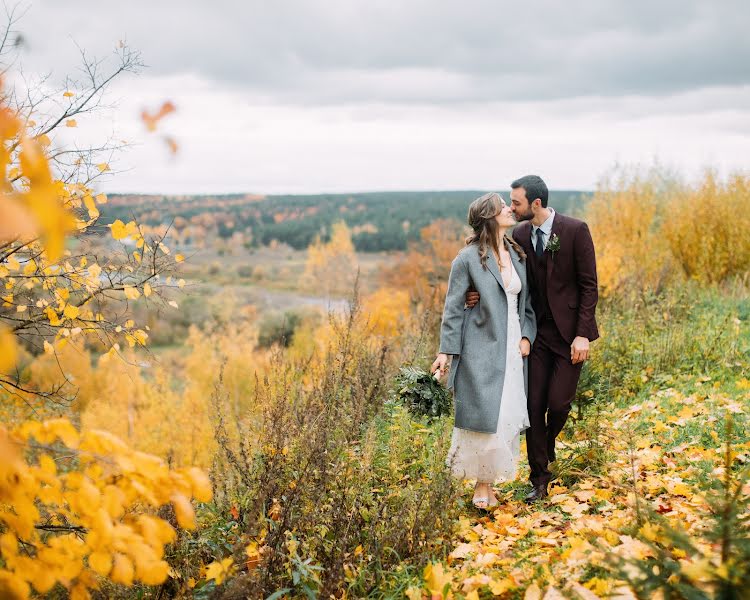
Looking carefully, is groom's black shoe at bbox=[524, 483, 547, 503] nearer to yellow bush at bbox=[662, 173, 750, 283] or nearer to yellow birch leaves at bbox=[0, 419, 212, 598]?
yellow birch leaves at bbox=[0, 419, 212, 598]

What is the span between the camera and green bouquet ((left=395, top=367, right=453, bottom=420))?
6.39 meters

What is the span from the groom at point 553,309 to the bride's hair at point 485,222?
21 centimetres

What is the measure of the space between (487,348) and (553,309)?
527mm

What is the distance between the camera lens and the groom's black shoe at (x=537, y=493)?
14.5ft

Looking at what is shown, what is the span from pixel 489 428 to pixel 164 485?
2.57 metres

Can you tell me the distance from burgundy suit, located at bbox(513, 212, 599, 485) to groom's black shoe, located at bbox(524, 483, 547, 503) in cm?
4

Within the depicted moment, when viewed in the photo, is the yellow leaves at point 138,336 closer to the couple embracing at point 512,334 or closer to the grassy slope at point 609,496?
the couple embracing at point 512,334

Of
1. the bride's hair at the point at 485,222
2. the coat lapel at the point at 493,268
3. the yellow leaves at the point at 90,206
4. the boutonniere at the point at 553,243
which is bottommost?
the coat lapel at the point at 493,268

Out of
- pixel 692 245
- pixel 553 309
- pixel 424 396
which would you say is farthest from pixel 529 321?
pixel 692 245

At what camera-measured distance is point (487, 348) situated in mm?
4281

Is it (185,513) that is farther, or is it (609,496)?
(609,496)

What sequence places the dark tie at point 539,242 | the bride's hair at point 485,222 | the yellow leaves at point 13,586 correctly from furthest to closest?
the dark tie at point 539,242 < the bride's hair at point 485,222 < the yellow leaves at point 13,586

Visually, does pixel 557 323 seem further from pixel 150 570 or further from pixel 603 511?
pixel 150 570

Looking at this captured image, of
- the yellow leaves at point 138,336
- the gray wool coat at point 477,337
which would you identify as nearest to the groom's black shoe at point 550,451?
the gray wool coat at point 477,337
